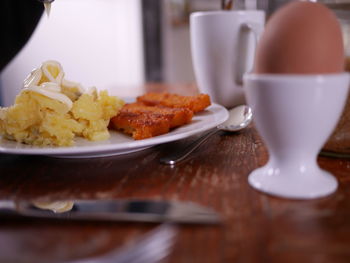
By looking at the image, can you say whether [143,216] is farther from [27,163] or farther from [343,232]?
[27,163]

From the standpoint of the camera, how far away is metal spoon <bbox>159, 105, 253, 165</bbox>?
0.58 m

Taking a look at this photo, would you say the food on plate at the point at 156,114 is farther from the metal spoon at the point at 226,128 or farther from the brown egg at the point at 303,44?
the brown egg at the point at 303,44

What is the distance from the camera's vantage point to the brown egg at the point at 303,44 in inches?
16.3

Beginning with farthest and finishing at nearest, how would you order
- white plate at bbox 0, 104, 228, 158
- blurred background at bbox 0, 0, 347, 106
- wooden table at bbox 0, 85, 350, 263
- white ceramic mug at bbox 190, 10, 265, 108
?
1. blurred background at bbox 0, 0, 347, 106
2. white ceramic mug at bbox 190, 10, 265, 108
3. white plate at bbox 0, 104, 228, 158
4. wooden table at bbox 0, 85, 350, 263

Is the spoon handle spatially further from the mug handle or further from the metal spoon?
the mug handle

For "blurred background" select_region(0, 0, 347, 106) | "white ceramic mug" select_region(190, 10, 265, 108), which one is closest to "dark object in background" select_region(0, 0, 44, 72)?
"white ceramic mug" select_region(190, 10, 265, 108)

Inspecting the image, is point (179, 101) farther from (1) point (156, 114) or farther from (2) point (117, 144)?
(2) point (117, 144)

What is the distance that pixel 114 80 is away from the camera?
12.1 feet

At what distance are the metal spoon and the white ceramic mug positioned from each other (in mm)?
124

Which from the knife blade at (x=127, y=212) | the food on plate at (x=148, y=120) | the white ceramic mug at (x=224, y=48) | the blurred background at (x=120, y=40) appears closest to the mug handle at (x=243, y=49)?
the white ceramic mug at (x=224, y=48)

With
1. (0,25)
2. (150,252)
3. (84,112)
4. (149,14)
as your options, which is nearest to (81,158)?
(84,112)

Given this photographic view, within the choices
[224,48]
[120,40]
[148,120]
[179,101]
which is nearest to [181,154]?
[148,120]

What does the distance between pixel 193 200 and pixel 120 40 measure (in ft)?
11.2

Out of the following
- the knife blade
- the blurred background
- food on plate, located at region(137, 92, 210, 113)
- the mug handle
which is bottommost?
the blurred background
